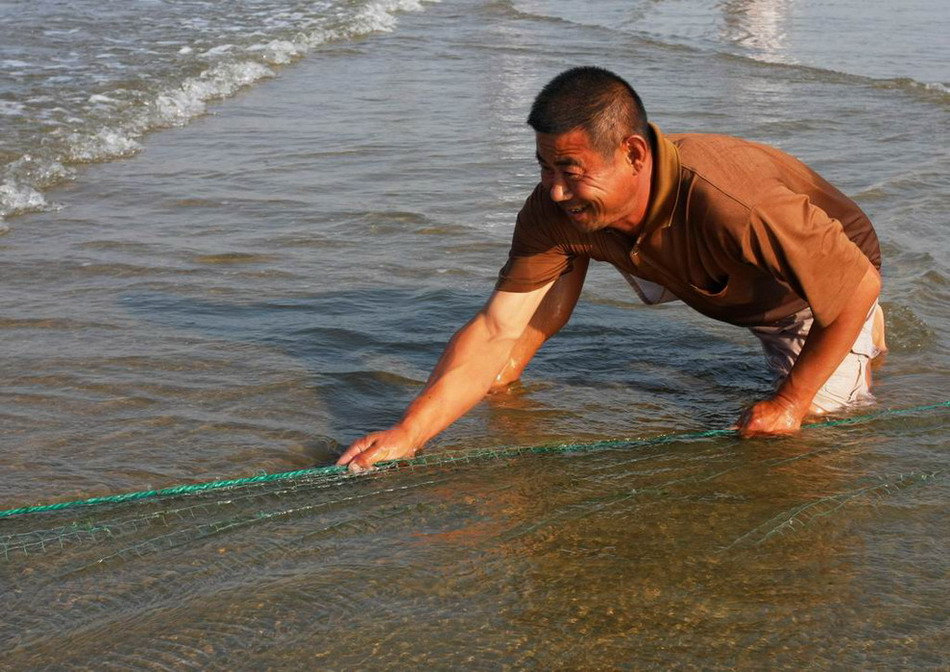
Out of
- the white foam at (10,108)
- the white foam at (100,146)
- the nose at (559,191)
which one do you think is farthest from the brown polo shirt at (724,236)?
the white foam at (10,108)

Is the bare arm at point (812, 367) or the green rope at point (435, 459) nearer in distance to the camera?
the green rope at point (435, 459)

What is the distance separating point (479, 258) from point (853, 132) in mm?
4328

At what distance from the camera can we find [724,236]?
3539mm

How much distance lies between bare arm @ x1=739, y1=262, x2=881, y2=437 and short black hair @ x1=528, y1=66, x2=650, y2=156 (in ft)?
2.90

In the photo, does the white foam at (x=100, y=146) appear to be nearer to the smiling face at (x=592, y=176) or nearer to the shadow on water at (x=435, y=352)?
the shadow on water at (x=435, y=352)

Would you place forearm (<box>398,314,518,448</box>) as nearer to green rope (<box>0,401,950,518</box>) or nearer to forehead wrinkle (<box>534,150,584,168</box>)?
green rope (<box>0,401,950,518</box>)

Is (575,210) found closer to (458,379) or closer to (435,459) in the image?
(458,379)

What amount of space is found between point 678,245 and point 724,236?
0.63 ft

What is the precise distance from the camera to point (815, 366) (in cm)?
386

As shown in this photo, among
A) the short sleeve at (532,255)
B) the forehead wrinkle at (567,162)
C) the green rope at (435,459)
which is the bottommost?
the green rope at (435,459)

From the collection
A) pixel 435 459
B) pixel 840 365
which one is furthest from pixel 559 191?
pixel 840 365

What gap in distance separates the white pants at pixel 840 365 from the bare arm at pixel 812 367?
28cm

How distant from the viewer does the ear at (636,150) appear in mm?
3459

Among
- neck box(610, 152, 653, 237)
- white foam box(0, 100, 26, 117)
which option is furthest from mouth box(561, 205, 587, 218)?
white foam box(0, 100, 26, 117)
